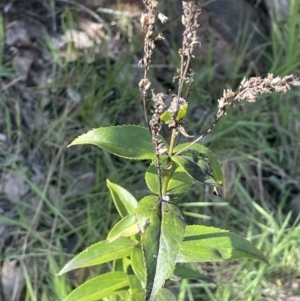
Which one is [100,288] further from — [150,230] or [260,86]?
[260,86]

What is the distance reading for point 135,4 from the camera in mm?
2486

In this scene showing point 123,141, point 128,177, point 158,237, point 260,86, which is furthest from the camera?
point 128,177

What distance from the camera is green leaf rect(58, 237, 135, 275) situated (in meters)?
1.28

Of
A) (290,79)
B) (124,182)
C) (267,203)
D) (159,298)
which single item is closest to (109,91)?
(124,182)

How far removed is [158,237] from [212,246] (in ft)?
0.77

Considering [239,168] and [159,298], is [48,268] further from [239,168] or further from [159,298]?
[239,168]

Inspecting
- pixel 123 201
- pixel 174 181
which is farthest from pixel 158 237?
pixel 123 201

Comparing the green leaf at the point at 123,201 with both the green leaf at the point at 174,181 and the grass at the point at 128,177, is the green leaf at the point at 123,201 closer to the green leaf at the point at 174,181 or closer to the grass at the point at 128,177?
the green leaf at the point at 174,181

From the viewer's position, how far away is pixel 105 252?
4.19 feet

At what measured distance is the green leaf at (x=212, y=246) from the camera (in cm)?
119

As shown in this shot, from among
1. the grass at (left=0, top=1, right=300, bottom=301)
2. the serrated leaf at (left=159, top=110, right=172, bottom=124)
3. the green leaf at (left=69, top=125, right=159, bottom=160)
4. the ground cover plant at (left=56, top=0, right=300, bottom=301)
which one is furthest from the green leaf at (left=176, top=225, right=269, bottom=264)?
the grass at (left=0, top=1, right=300, bottom=301)

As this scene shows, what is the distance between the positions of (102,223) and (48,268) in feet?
0.79

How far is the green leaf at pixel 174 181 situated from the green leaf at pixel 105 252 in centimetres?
18

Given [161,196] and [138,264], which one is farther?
[138,264]
